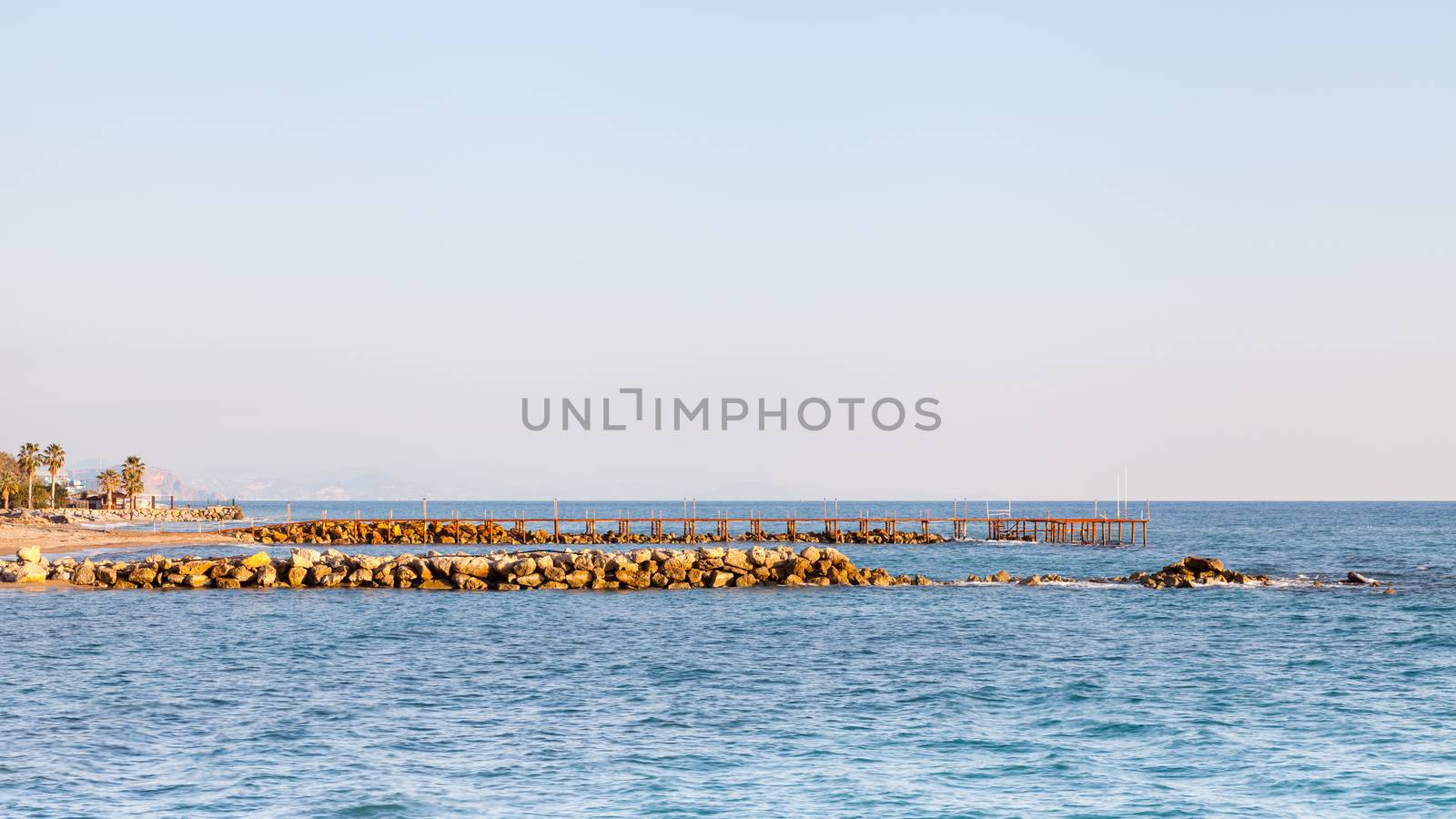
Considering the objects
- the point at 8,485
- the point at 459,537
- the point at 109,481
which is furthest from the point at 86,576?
the point at 109,481

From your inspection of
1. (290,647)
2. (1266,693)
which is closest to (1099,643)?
(1266,693)

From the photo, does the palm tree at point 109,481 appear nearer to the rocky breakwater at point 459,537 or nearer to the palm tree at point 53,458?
the palm tree at point 53,458

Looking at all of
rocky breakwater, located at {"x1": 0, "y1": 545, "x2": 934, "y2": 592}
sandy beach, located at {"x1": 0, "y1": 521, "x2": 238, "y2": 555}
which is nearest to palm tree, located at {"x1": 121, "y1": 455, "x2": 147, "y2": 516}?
sandy beach, located at {"x1": 0, "y1": 521, "x2": 238, "y2": 555}

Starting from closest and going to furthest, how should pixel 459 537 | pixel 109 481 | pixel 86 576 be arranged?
pixel 86 576
pixel 459 537
pixel 109 481

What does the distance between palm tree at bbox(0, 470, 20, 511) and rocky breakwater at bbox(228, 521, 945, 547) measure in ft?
177

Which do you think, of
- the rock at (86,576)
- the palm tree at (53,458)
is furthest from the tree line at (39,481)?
the rock at (86,576)

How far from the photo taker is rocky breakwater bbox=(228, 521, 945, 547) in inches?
3583

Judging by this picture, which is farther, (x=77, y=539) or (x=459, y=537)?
(x=459, y=537)

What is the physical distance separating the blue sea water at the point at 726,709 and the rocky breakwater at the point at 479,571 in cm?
738

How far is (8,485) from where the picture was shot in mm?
141000

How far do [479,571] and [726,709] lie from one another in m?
31.4

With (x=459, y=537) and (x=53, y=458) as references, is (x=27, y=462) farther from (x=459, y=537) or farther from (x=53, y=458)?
(x=459, y=537)

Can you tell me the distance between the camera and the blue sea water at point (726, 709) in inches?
Answer: 670

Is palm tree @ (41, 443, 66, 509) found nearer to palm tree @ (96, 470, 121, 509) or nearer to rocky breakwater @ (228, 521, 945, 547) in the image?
palm tree @ (96, 470, 121, 509)
